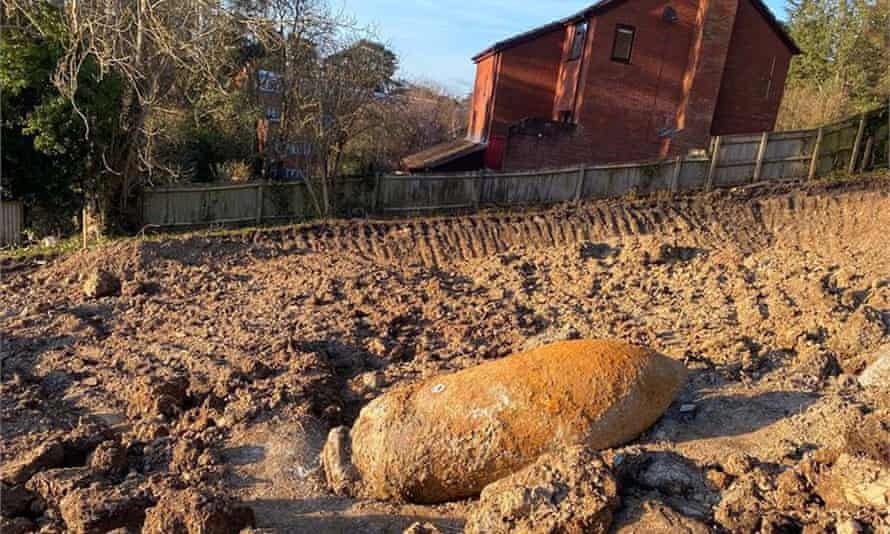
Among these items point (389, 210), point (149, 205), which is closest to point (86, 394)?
point (149, 205)

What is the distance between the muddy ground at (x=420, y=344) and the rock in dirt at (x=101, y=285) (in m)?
0.05

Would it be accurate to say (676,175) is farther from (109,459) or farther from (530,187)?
(109,459)

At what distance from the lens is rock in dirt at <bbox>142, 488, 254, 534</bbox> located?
4.42 m

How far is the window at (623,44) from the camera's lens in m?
18.8

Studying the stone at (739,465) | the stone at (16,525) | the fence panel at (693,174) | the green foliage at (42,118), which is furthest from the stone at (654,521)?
the green foliage at (42,118)

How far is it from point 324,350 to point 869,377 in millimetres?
6228

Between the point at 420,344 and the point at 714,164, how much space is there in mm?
10130

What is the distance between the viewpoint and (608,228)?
1271cm

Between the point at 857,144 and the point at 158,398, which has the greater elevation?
the point at 857,144

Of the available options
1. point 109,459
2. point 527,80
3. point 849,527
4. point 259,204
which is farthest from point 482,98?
point 849,527

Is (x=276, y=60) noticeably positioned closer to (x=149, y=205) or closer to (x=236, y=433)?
(x=149, y=205)

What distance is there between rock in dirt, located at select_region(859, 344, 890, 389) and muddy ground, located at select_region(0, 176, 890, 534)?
0.20m

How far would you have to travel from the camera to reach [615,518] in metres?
4.21

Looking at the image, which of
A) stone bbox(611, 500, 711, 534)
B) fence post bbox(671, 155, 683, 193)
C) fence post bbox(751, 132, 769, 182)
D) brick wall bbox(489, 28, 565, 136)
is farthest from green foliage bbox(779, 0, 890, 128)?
stone bbox(611, 500, 711, 534)
